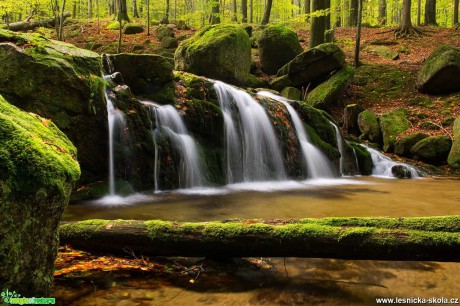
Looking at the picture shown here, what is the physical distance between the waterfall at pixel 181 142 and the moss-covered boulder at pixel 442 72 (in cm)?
1164

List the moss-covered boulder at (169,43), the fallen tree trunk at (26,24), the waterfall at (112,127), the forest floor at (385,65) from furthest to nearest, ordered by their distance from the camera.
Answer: the fallen tree trunk at (26,24)
the moss-covered boulder at (169,43)
the forest floor at (385,65)
the waterfall at (112,127)

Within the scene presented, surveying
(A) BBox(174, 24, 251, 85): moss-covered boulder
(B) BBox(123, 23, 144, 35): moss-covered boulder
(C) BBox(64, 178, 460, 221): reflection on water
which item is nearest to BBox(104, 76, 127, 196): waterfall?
(C) BBox(64, 178, 460, 221): reflection on water

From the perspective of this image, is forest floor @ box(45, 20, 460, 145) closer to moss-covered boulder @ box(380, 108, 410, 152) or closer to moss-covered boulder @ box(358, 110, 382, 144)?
moss-covered boulder @ box(380, 108, 410, 152)

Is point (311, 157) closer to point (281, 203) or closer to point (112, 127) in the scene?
point (281, 203)

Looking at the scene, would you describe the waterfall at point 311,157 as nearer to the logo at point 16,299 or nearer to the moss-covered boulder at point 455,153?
the moss-covered boulder at point 455,153

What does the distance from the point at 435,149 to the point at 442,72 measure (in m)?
4.56

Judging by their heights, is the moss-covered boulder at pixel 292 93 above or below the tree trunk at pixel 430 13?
below

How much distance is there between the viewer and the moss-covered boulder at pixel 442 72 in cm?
1403

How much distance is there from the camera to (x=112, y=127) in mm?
7043

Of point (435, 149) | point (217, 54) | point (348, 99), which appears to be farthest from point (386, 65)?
point (217, 54)

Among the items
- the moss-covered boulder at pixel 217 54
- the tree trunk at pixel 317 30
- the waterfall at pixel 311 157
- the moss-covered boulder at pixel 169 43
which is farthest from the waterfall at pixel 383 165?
the moss-covered boulder at pixel 169 43

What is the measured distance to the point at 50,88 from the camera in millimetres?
6219

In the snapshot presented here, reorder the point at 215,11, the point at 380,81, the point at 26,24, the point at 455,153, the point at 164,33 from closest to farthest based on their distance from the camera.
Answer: the point at 455,153, the point at 380,81, the point at 215,11, the point at 164,33, the point at 26,24

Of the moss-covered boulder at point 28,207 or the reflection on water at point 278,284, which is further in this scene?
the reflection on water at point 278,284
